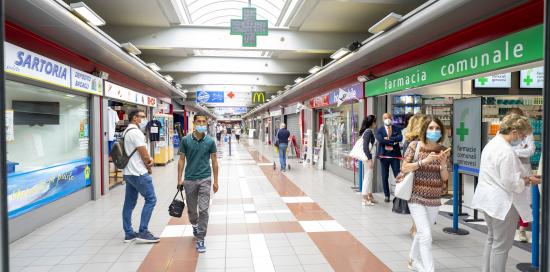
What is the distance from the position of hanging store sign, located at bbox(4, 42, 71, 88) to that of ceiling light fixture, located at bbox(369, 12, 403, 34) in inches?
175

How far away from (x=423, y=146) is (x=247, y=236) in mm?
2361

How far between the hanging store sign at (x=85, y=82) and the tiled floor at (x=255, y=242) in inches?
77.9

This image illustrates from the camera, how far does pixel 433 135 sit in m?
2.95

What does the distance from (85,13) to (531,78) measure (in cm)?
715

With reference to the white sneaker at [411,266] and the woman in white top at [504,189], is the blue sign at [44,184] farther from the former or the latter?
the woman in white top at [504,189]

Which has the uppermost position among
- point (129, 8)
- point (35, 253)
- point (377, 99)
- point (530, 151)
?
point (129, 8)

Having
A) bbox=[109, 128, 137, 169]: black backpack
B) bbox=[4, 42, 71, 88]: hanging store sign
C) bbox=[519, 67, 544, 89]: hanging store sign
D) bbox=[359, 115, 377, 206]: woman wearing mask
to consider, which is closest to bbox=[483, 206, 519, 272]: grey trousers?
bbox=[359, 115, 377, 206]: woman wearing mask

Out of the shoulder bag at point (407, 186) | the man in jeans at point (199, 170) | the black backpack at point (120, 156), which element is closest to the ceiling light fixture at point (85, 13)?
the black backpack at point (120, 156)

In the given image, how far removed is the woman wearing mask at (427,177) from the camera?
2.93 meters

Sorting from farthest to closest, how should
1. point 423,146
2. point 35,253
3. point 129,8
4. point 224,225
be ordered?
1. point 129,8
2. point 224,225
3. point 35,253
4. point 423,146

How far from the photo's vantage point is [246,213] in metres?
5.50

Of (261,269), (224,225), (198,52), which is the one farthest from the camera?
(198,52)

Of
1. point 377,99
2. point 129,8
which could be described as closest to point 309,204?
point 377,99

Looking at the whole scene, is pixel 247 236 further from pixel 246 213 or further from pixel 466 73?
pixel 466 73
